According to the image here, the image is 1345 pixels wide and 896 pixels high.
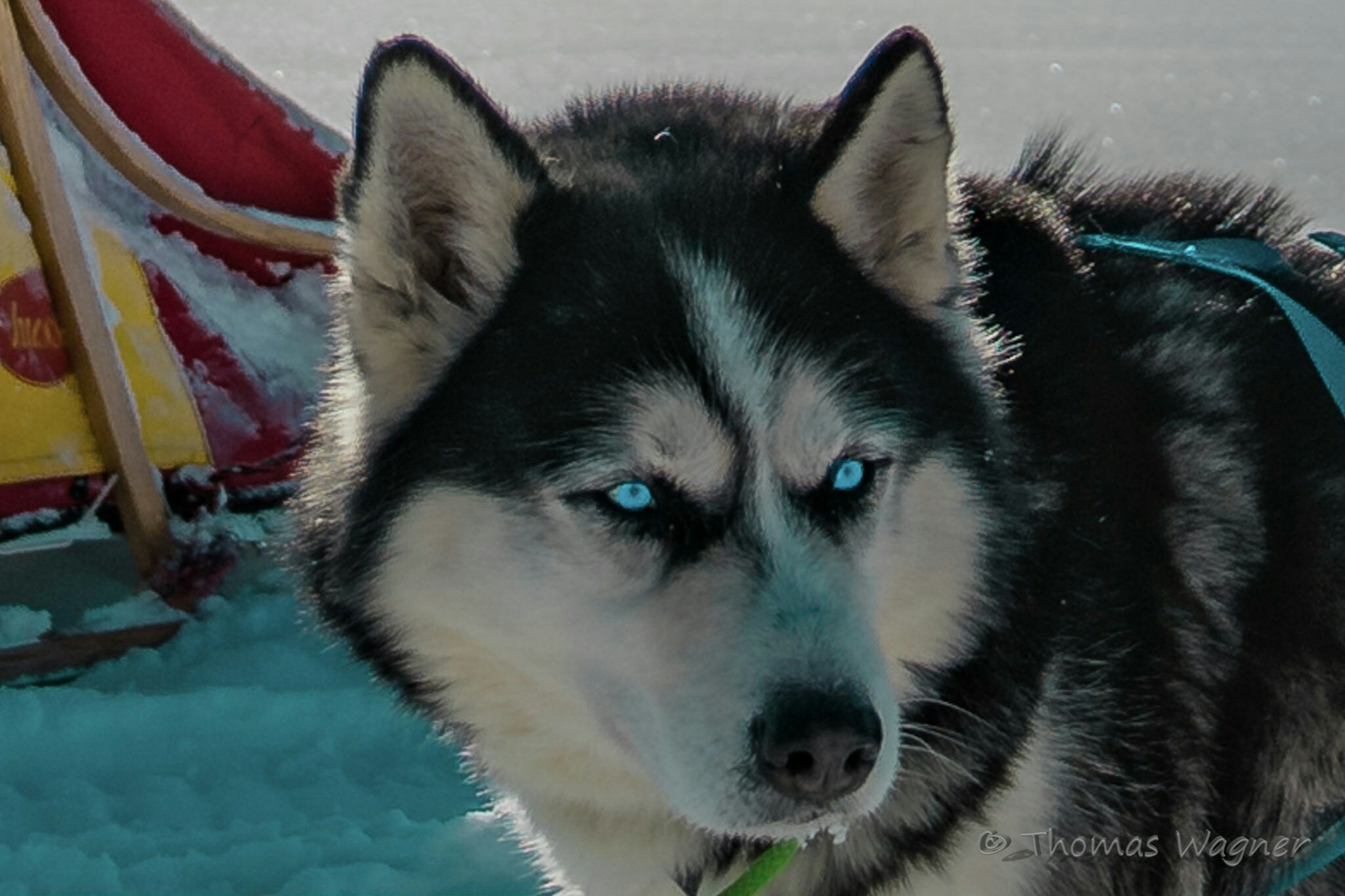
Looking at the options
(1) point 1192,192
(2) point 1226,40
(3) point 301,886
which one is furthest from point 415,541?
(2) point 1226,40

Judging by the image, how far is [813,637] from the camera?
1.36 m

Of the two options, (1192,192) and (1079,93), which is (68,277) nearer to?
(1192,192)

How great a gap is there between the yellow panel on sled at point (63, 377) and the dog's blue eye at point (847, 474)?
85.5 inches

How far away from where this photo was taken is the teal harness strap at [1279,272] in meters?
1.74

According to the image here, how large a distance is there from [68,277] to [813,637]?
227 centimetres

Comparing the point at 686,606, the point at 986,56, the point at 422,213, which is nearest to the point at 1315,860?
the point at 686,606

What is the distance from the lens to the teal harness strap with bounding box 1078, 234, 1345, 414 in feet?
5.69

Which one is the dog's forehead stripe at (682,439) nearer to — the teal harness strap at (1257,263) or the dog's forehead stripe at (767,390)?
the dog's forehead stripe at (767,390)

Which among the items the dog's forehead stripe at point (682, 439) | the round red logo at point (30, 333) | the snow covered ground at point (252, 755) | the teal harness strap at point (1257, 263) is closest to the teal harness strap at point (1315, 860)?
the teal harness strap at point (1257, 263)

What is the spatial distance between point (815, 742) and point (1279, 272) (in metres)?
1.06

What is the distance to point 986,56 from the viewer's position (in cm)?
786
